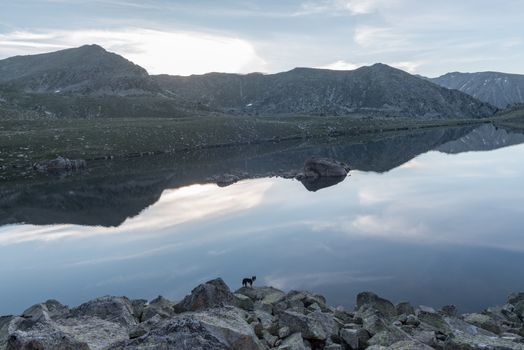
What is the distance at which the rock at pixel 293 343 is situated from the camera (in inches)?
617

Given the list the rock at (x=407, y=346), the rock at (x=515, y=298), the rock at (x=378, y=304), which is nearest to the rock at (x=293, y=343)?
the rock at (x=407, y=346)

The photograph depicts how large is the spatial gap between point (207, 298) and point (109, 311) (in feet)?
14.3

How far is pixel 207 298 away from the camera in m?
20.9

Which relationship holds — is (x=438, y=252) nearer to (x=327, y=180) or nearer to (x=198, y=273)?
(x=198, y=273)

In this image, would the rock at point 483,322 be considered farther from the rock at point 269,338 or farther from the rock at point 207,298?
the rock at point 207,298

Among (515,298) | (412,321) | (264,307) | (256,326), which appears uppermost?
(256,326)

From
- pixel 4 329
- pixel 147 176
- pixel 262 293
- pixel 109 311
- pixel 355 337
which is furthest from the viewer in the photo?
pixel 147 176

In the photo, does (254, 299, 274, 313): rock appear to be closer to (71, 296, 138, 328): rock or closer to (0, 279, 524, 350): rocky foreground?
(0, 279, 524, 350): rocky foreground

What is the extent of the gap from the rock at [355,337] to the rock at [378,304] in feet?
18.3

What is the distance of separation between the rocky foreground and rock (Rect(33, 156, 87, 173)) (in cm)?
8521

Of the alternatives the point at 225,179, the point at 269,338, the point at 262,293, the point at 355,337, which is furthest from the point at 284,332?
the point at 225,179

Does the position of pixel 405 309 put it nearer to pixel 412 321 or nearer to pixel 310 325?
pixel 412 321

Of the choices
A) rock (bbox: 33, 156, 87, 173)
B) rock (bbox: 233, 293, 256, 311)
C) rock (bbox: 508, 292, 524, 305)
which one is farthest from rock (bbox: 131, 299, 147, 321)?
rock (bbox: 33, 156, 87, 173)

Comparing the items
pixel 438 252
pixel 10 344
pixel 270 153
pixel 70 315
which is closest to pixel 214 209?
pixel 438 252
